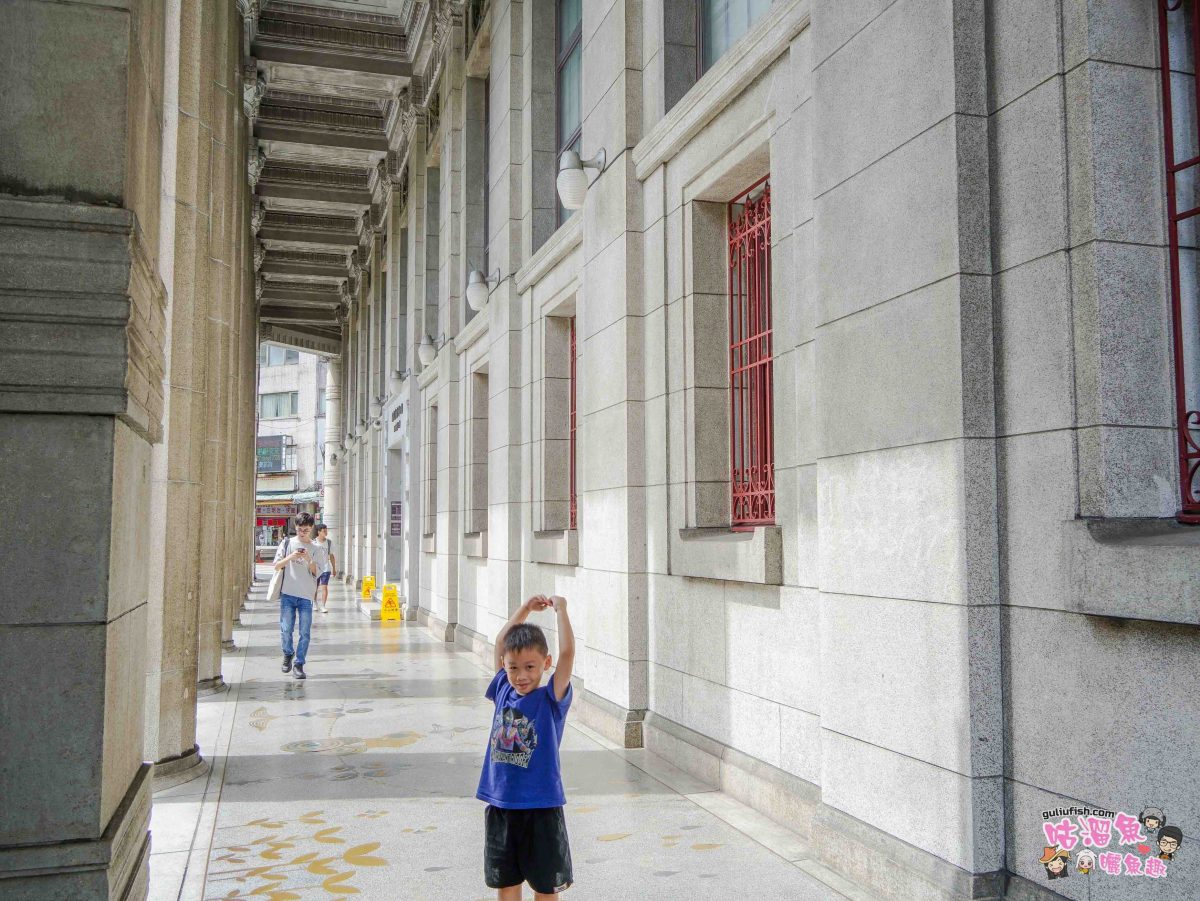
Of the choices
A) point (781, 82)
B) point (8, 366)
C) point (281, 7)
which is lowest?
point (8, 366)

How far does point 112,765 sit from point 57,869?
0.39 m

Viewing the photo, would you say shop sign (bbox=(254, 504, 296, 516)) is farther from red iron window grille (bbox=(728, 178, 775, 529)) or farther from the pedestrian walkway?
red iron window grille (bbox=(728, 178, 775, 529))

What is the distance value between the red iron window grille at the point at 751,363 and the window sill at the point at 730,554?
30 cm

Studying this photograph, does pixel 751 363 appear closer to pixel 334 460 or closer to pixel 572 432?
pixel 572 432

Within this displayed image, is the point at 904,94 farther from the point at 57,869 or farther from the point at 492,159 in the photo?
the point at 492,159

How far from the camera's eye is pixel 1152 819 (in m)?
3.70

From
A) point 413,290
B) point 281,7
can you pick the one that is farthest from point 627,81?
point 281,7

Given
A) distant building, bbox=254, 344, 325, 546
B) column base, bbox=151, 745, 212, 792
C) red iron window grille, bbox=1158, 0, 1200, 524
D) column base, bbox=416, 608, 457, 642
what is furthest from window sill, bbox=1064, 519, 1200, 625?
distant building, bbox=254, 344, 325, 546

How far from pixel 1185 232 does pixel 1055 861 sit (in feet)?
8.32

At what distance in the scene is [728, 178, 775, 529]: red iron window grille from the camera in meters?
7.57

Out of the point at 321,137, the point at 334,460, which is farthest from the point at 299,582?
the point at 334,460

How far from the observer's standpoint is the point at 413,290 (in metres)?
22.2

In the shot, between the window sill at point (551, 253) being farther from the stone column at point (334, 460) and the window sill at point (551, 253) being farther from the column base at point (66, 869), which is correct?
the stone column at point (334, 460)

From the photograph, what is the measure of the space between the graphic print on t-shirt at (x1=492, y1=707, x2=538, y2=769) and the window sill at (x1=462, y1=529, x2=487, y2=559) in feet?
36.7
